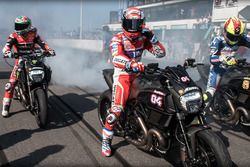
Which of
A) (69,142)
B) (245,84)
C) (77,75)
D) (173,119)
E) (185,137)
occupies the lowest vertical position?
(69,142)

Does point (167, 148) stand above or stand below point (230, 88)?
below

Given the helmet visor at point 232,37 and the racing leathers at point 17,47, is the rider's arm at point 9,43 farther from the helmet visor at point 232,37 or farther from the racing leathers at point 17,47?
the helmet visor at point 232,37

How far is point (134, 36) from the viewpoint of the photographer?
4.72m

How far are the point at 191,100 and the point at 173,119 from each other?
0.39m

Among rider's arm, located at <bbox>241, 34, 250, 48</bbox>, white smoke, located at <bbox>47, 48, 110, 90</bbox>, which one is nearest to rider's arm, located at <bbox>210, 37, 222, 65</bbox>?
rider's arm, located at <bbox>241, 34, 250, 48</bbox>

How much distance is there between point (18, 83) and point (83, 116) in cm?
158

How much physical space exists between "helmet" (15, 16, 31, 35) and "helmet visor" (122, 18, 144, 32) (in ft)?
8.92

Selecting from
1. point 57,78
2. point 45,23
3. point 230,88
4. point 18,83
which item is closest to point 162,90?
point 230,88

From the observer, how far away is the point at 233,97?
6.01m

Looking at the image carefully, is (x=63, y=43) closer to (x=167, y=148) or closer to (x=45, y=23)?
(x=45, y=23)

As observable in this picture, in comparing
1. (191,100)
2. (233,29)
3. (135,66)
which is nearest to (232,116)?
(233,29)

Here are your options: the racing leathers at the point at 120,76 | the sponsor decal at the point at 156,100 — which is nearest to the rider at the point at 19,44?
the racing leathers at the point at 120,76

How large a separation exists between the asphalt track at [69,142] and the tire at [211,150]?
847 millimetres

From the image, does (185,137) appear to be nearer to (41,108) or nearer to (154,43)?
(154,43)
